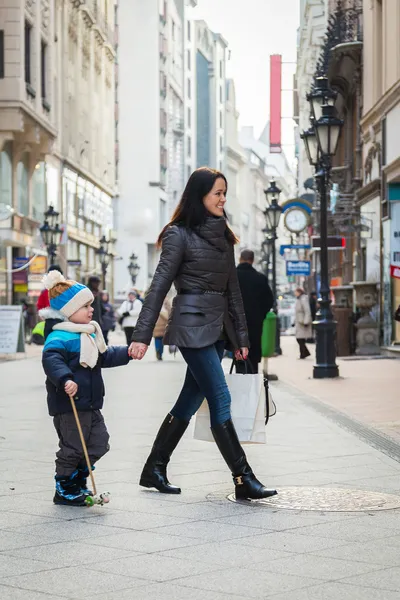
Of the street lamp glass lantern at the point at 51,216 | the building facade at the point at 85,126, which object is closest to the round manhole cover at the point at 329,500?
the street lamp glass lantern at the point at 51,216

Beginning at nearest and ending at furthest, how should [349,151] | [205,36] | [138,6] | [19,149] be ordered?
[349,151] < [19,149] < [138,6] < [205,36]

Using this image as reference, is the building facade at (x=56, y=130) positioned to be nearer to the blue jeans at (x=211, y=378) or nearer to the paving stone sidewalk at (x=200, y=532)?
the paving stone sidewalk at (x=200, y=532)

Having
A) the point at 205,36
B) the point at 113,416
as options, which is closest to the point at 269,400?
the point at 113,416

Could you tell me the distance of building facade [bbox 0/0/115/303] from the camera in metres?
43.1

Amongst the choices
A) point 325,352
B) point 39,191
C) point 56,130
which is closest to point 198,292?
point 325,352

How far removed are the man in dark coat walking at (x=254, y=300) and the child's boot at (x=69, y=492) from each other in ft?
26.7

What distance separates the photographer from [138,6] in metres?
105

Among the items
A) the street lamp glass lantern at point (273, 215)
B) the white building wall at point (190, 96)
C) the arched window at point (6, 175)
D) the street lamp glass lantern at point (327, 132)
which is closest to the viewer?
the street lamp glass lantern at point (327, 132)

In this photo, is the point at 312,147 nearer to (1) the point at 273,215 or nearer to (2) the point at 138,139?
(1) the point at 273,215

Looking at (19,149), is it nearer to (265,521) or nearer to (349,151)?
(349,151)

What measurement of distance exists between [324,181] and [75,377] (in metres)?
15.2

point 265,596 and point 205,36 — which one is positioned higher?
point 205,36

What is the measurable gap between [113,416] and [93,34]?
5772cm

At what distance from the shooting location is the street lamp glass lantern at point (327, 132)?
69.5 ft
